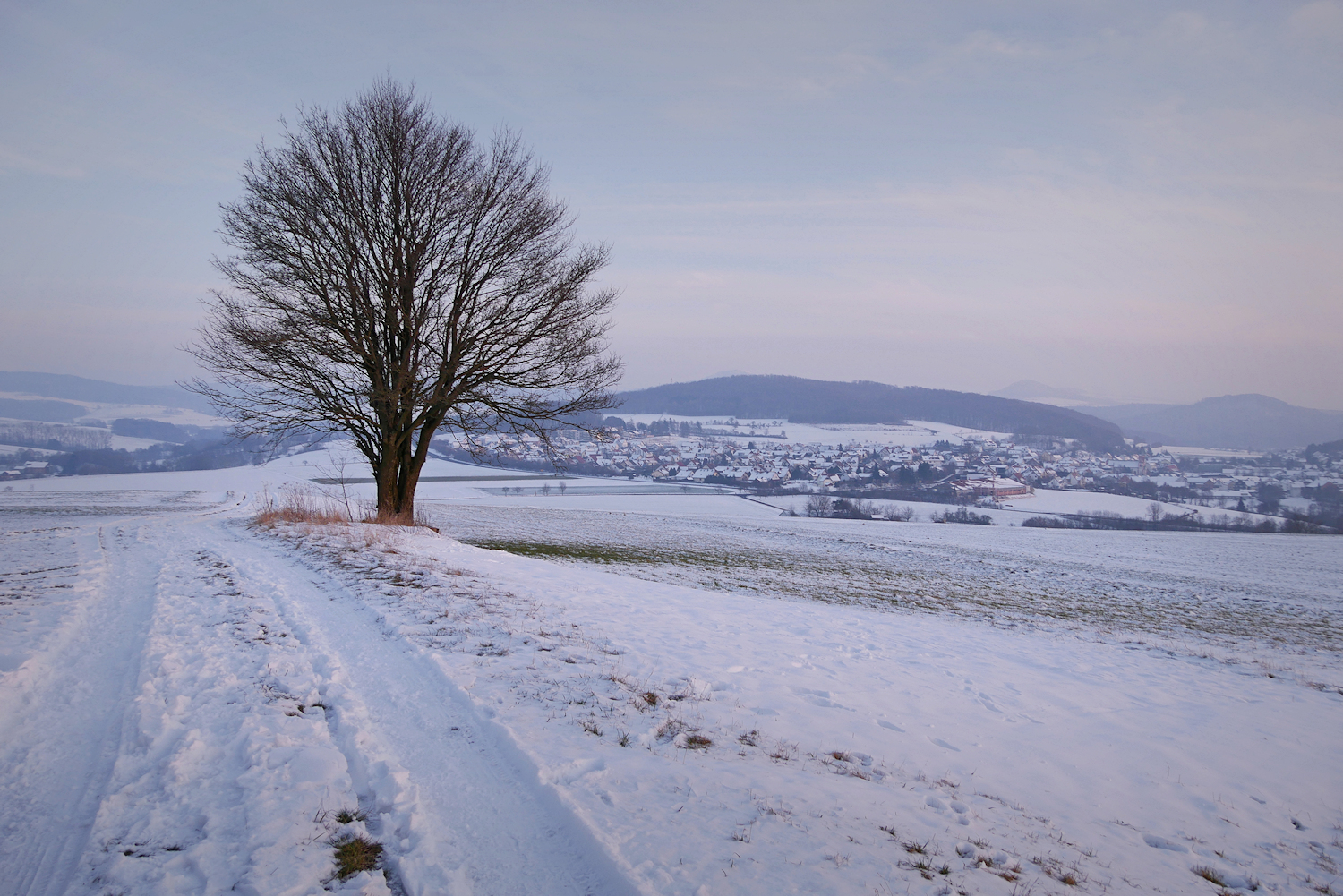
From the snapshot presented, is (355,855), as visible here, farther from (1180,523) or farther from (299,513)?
(1180,523)

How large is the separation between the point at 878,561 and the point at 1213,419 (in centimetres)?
13161

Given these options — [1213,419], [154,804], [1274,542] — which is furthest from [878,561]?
[1213,419]

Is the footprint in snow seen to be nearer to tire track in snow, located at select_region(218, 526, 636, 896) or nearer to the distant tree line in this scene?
tire track in snow, located at select_region(218, 526, 636, 896)

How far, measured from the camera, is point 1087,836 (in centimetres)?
399

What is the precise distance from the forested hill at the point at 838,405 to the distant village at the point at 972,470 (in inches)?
1347

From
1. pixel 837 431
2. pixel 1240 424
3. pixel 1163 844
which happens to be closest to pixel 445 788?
pixel 1163 844

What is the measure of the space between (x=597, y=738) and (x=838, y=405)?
464 ft

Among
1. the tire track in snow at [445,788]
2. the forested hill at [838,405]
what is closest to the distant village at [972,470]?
the forested hill at [838,405]

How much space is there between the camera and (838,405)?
458ft

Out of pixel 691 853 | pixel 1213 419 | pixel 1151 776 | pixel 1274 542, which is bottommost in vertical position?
pixel 1274 542

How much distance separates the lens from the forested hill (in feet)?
407

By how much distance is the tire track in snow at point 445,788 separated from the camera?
2.86 metres

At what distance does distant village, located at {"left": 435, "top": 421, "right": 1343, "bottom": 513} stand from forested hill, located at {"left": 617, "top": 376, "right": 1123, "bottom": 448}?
34.2 meters

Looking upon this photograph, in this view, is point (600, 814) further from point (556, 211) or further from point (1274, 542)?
point (1274, 542)
